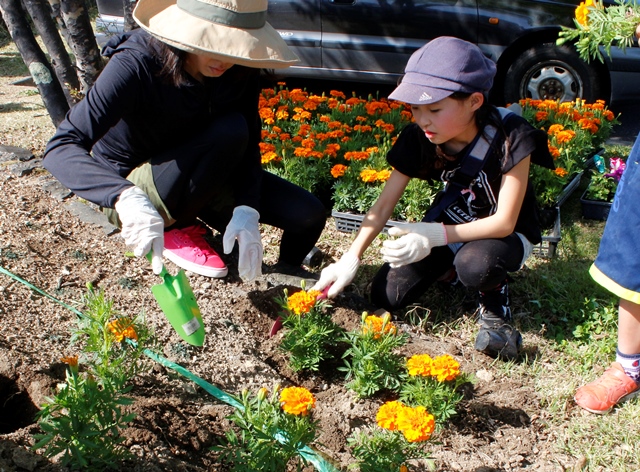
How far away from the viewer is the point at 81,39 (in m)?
3.77

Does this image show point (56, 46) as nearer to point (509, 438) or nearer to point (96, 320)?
point (96, 320)

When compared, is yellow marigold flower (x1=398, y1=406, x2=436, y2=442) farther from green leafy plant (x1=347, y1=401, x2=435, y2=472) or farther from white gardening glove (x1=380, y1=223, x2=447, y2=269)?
white gardening glove (x1=380, y1=223, x2=447, y2=269)

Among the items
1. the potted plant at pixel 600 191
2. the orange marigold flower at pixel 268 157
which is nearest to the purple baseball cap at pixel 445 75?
the orange marigold flower at pixel 268 157

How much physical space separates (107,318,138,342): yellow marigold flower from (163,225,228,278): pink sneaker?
0.92m

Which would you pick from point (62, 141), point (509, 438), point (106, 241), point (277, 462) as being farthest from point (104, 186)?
point (509, 438)

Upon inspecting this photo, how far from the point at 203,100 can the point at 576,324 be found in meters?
1.89

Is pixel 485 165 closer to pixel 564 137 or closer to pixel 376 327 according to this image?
pixel 376 327

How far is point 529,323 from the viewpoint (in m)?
2.85

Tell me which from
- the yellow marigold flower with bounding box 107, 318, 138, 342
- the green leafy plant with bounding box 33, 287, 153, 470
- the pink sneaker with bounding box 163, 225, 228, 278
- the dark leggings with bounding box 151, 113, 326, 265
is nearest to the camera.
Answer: the green leafy plant with bounding box 33, 287, 153, 470

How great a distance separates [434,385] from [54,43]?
3310 millimetres

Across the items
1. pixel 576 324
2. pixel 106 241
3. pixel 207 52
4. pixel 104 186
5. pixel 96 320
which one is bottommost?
pixel 576 324

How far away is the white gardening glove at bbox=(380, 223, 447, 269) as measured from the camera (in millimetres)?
2527

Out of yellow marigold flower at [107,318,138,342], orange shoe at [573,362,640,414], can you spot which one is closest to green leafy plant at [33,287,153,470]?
yellow marigold flower at [107,318,138,342]

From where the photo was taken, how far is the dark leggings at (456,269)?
102 inches
